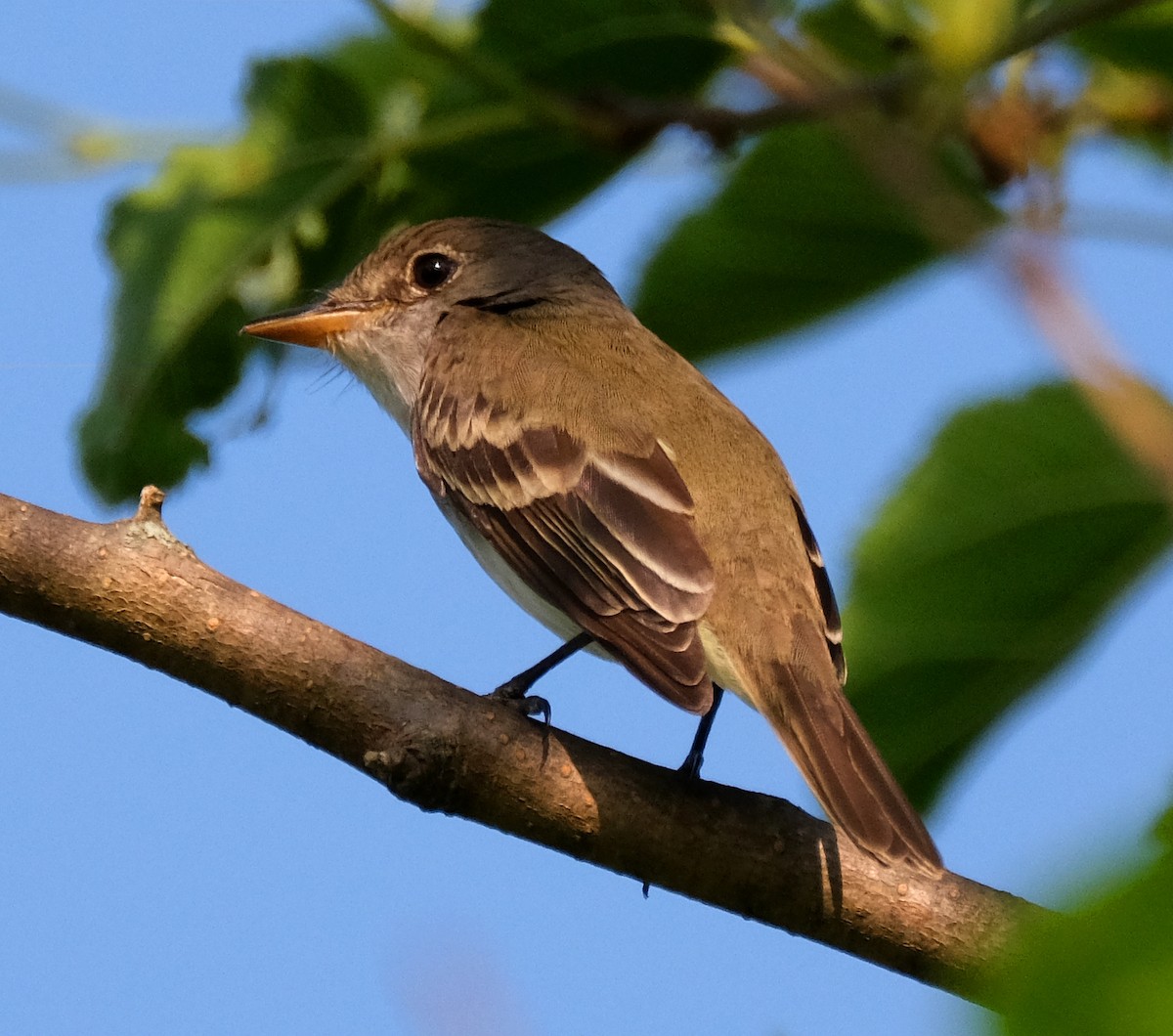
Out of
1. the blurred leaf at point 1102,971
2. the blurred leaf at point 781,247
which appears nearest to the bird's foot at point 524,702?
the blurred leaf at point 781,247

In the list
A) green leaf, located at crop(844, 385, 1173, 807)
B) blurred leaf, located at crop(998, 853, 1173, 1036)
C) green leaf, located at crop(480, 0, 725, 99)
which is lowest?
blurred leaf, located at crop(998, 853, 1173, 1036)

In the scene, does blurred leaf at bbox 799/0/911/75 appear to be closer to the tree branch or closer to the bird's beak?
the tree branch

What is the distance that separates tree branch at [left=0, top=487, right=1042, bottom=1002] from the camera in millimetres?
2854

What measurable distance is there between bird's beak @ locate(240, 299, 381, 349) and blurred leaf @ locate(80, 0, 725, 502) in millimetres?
602

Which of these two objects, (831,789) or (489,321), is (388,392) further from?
(831,789)

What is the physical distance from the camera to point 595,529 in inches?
155

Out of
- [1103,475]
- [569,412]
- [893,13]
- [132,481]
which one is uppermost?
[569,412]

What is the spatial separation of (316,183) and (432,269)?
222 cm

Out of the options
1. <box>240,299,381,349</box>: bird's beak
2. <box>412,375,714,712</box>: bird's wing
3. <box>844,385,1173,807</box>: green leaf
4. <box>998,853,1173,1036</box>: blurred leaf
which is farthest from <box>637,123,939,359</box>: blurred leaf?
<box>998,853,1173,1036</box>: blurred leaf

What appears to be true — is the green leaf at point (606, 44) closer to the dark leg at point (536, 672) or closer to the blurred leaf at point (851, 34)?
the blurred leaf at point (851, 34)

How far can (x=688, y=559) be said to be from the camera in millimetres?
3855

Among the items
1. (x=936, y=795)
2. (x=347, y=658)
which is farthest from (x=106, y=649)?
(x=936, y=795)

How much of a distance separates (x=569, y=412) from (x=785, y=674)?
103 cm

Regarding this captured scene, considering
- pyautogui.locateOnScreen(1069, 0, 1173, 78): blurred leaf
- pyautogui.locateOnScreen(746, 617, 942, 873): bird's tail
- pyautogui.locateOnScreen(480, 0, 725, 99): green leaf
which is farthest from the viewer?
pyautogui.locateOnScreen(746, 617, 942, 873): bird's tail
